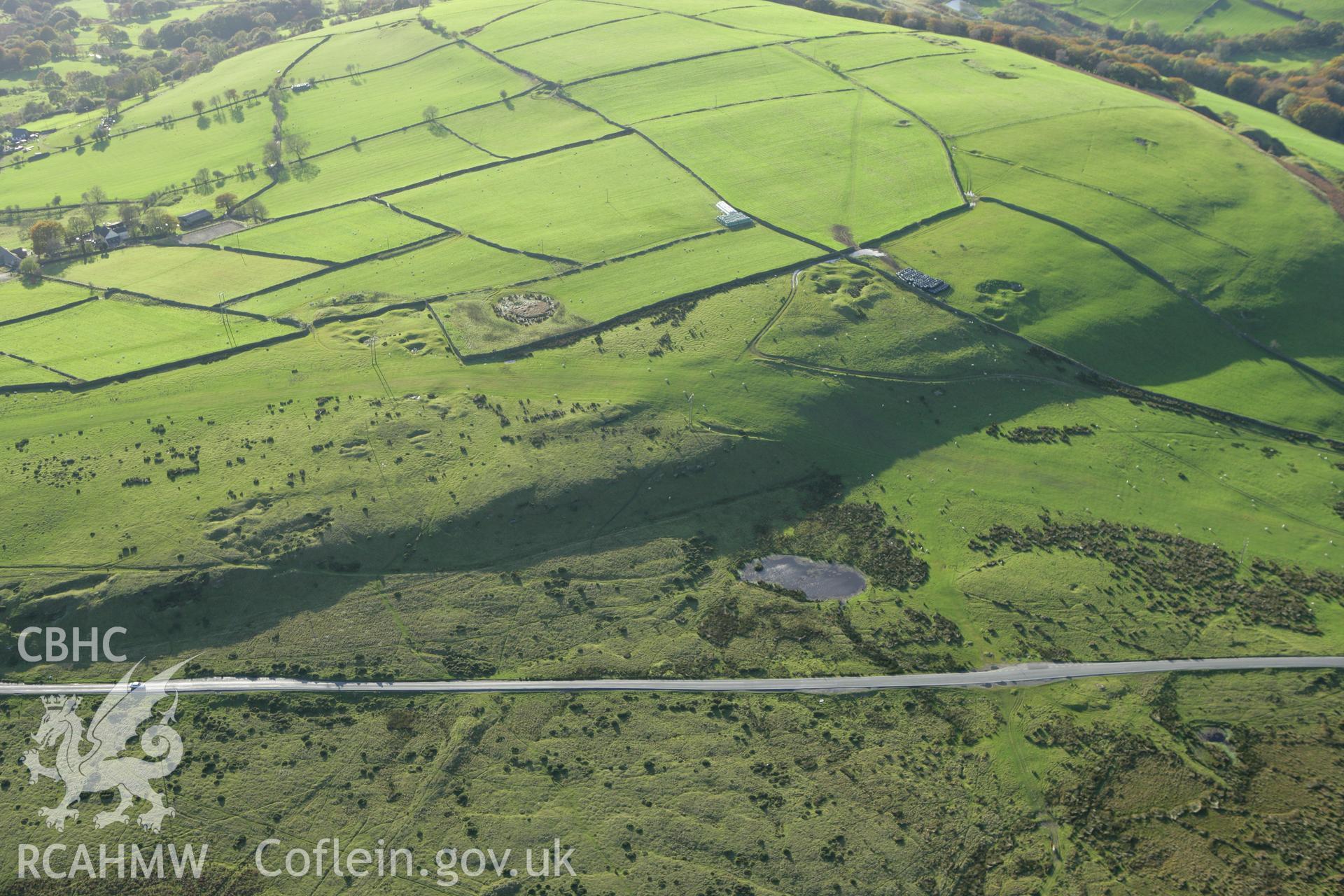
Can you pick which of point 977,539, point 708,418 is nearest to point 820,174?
point 708,418

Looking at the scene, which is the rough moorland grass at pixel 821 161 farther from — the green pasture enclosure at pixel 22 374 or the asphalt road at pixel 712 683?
the green pasture enclosure at pixel 22 374

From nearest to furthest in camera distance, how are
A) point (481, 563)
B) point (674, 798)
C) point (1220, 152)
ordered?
point (674, 798)
point (481, 563)
point (1220, 152)

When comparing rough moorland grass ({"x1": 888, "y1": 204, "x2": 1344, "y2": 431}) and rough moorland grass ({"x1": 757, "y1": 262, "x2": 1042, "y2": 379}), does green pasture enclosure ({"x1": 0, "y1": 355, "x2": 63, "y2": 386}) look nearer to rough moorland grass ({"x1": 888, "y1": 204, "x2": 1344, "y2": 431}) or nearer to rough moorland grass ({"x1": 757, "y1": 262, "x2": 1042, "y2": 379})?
rough moorland grass ({"x1": 757, "y1": 262, "x2": 1042, "y2": 379})

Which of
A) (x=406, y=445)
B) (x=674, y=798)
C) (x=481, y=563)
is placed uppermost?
(x=406, y=445)

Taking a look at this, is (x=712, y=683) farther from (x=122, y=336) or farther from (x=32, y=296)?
(x=32, y=296)

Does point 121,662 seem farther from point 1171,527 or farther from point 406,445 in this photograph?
point 1171,527

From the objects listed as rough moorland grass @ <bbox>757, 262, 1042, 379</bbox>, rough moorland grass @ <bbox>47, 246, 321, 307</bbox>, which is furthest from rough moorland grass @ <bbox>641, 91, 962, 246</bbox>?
rough moorland grass @ <bbox>47, 246, 321, 307</bbox>

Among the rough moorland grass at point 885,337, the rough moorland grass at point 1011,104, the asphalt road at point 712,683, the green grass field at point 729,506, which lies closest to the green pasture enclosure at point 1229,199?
the green grass field at point 729,506
